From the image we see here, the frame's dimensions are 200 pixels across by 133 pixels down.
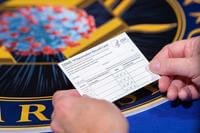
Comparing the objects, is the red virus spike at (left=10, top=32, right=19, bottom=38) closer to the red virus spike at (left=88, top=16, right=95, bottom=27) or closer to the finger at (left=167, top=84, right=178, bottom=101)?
the red virus spike at (left=88, top=16, right=95, bottom=27)

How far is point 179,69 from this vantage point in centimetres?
84

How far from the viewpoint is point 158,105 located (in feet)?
2.81

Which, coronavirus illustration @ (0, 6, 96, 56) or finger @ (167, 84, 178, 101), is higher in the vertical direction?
coronavirus illustration @ (0, 6, 96, 56)

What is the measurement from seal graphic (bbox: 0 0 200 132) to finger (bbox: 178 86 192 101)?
37 mm

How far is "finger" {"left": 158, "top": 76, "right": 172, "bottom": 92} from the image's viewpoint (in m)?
0.86

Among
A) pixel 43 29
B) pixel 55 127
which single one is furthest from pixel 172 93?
pixel 43 29

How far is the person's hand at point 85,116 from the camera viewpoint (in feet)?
2.39

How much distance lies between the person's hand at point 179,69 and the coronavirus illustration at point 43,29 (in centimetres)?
20

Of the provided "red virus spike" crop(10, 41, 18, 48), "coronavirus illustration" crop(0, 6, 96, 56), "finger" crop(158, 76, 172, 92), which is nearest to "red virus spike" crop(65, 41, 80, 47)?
"coronavirus illustration" crop(0, 6, 96, 56)

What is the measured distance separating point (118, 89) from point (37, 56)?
0.67 feet

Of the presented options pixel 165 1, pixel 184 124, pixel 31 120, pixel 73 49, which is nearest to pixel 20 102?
pixel 31 120

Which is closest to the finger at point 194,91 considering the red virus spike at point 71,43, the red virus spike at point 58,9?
the red virus spike at point 71,43

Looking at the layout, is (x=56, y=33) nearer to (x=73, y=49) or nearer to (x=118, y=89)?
(x=73, y=49)

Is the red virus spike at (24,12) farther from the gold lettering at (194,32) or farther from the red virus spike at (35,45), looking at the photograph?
the gold lettering at (194,32)
